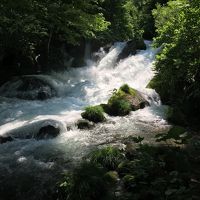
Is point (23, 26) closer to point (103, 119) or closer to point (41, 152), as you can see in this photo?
point (103, 119)

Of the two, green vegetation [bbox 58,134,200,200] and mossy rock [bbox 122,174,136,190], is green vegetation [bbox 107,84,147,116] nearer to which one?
green vegetation [bbox 58,134,200,200]

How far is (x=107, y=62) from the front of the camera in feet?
80.7

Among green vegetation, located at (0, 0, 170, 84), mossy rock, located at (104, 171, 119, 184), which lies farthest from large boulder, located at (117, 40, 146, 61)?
mossy rock, located at (104, 171, 119, 184)

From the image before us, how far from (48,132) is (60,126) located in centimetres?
62

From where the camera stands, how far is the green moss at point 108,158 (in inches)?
341

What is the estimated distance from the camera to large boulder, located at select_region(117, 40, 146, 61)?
2466 centimetres

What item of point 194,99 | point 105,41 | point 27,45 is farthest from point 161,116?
point 105,41

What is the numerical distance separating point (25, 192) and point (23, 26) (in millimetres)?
11177

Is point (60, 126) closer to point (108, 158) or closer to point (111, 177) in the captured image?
point (108, 158)

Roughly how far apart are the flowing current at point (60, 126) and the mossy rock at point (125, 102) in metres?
0.32

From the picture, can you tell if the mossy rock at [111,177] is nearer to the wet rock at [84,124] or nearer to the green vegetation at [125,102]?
the wet rock at [84,124]

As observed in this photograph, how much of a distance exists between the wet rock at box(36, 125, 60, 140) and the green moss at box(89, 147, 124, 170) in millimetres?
2740

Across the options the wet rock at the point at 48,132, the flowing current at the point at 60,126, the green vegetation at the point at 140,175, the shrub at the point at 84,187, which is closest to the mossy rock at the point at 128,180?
the green vegetation at the point at 140,175

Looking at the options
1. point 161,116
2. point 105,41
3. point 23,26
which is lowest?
point 161,116
